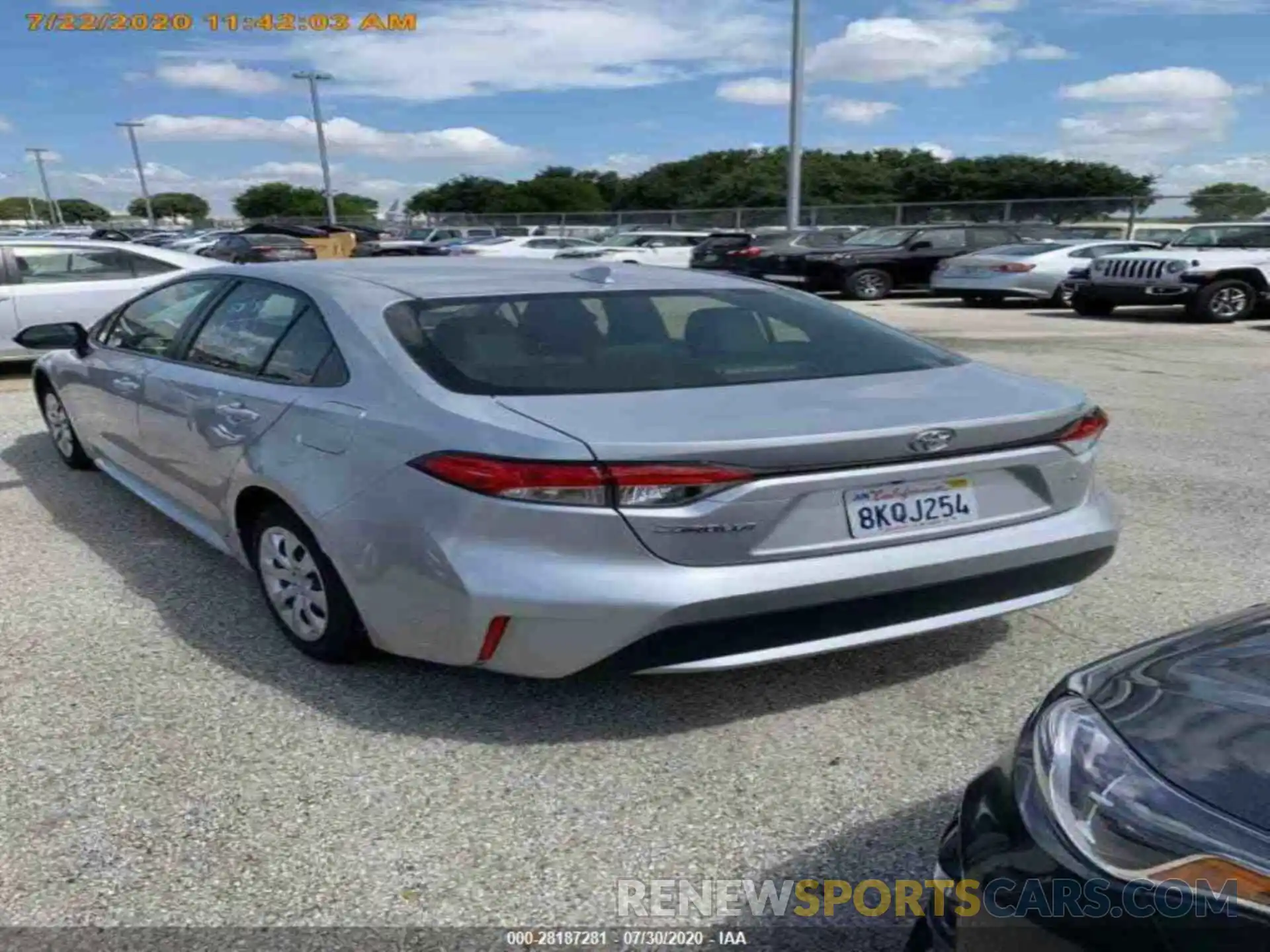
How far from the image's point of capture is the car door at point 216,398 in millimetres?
3578

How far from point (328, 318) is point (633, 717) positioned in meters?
1.61

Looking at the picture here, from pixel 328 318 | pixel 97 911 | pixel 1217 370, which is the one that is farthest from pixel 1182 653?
pixel 1217 370

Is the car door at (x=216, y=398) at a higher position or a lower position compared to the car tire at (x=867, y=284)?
higher

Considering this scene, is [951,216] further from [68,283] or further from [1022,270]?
[68,283]

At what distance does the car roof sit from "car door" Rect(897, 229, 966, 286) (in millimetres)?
16557

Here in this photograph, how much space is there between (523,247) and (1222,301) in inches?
638

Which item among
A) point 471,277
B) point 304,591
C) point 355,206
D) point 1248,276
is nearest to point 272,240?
point 1248,276

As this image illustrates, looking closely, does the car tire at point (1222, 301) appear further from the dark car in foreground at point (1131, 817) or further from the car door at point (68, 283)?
the dark car in foreground at point (1131, 817)

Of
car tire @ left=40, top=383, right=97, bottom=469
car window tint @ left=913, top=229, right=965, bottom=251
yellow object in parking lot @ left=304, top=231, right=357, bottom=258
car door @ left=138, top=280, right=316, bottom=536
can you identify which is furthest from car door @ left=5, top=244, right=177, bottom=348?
yellow object in parking lot @ left=304, top=231, right=357, bottom=258

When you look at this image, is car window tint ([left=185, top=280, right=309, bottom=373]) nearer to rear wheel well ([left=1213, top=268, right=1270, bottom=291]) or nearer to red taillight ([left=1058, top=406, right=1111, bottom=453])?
red taillight ([left=1058, top=406, right=1111, bottom=453])

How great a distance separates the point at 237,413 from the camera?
11.8 ft

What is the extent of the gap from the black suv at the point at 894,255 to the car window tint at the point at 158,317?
1530 centimetres

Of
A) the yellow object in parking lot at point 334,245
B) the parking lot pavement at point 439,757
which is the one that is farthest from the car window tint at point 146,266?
the yellow object in parking lot at point 334,245

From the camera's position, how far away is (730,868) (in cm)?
243
